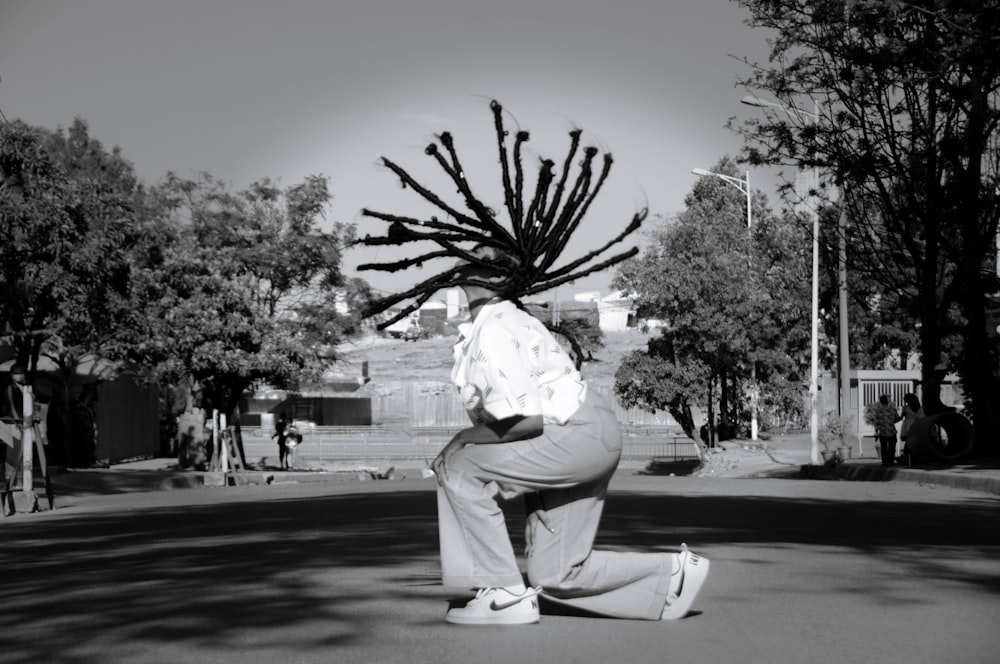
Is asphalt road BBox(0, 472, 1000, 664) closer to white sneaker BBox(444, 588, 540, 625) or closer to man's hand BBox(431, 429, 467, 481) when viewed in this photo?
white sneaker BBox(444, 588, 540, 625)

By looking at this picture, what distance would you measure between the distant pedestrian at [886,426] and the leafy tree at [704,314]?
10593mm

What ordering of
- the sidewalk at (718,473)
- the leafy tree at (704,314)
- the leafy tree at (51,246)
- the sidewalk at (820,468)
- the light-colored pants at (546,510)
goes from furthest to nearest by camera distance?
the leafy tree at (704,314) → the leafy tree at (51,246) → the sidewalk at (718,473) → the sidewalk at (820,468) → the light-colored pants at (546,510)

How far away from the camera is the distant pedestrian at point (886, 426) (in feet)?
92.2

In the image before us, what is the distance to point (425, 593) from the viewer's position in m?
7.16

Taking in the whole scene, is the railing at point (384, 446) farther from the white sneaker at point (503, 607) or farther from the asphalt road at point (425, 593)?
the white sneaker at point (503, 607)

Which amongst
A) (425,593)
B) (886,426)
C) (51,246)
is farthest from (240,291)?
(425,593)

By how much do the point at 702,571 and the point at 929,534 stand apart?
19.2 ft

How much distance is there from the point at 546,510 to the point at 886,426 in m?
23.6

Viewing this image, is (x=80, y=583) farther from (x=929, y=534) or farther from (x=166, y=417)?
(x=166, y=417)

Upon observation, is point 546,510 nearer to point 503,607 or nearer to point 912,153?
point 503,607

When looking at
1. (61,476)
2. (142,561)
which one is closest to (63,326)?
(61,476)

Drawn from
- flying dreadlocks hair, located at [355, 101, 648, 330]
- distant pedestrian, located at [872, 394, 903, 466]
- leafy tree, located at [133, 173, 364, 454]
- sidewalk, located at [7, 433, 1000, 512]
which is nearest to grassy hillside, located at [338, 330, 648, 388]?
sidewalk, located at [7, 433, 1000, 512]

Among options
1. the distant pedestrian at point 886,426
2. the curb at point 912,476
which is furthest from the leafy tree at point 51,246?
the distant pedestrian at point 886,426

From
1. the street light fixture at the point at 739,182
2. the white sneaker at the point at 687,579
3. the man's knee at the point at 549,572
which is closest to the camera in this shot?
the man's knee at the point at 549,572
